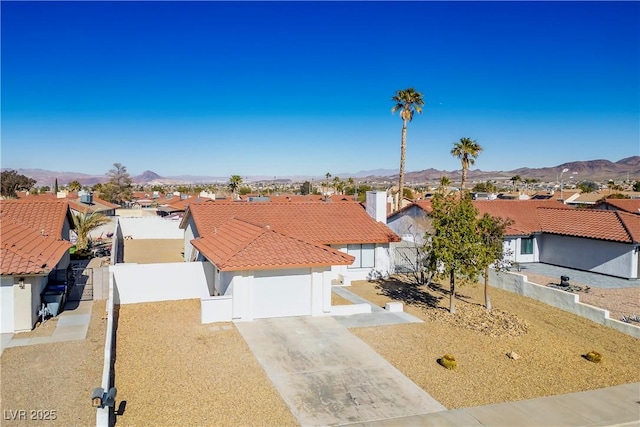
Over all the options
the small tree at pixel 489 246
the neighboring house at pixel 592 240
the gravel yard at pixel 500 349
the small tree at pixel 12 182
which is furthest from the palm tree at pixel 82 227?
the small tree at pixel 12 182

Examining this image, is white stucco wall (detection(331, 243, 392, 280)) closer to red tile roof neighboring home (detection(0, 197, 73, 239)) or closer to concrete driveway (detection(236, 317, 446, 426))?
concrete driveway (detection(236, 317, 446, 426))

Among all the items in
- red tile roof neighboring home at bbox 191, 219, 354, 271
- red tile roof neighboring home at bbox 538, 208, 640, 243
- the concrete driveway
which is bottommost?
the concrete driveway

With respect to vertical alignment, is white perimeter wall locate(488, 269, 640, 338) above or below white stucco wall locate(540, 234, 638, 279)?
below

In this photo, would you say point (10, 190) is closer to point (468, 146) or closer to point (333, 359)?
point (468, 146)

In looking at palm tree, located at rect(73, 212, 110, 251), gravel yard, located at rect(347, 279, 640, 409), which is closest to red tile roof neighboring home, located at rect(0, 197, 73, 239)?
palm tree, located at rect(73, 212, 110, 251)

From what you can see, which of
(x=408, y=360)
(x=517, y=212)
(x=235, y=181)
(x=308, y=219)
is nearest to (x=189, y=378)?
(x=408, y=360)

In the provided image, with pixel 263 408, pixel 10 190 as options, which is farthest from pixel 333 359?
pixel 10 190

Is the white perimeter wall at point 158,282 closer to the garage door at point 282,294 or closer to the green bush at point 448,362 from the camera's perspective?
the garage door at point 282,294

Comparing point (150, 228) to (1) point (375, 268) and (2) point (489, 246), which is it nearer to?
(1) point (375, 268)
